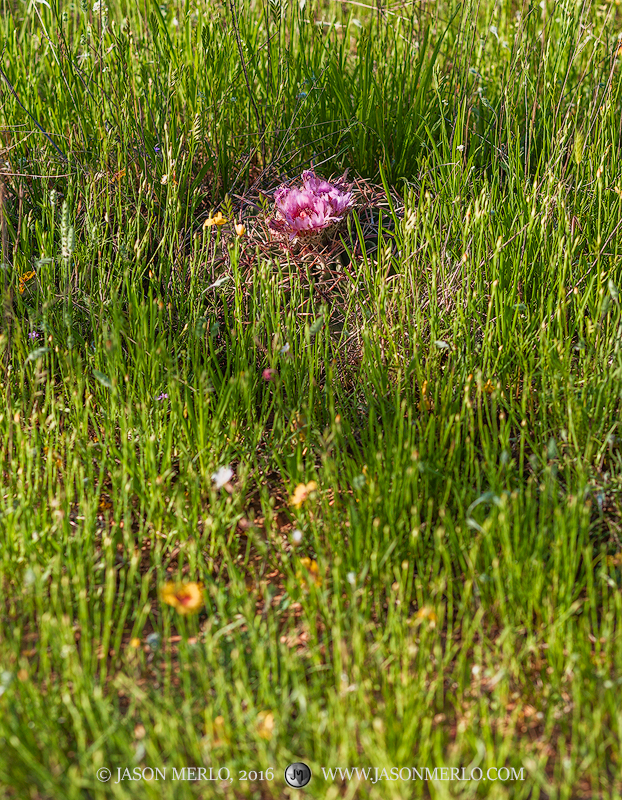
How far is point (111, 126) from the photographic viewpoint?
2766 millimetres

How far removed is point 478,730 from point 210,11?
9.91ft

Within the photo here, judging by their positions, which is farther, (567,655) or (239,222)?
(239,222)

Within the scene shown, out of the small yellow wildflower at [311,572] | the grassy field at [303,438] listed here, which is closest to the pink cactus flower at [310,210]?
the grassy field at [303,438]

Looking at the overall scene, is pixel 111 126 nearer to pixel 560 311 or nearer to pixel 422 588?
pixel 560 311

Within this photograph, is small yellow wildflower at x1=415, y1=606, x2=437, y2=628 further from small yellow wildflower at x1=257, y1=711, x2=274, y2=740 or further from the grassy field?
small yellow wildflower at x1=257, y1=711, x2=274, y2=740

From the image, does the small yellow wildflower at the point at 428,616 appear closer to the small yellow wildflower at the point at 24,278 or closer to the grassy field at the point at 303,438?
the grassy field at the point at 303,438

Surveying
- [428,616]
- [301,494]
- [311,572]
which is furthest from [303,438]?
A: [428,616]

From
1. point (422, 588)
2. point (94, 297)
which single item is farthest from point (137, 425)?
point (422, 588)

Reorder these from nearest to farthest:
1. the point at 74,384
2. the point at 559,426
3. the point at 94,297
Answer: the point at 559,426 → the point at 74,384 → the point at 94,297

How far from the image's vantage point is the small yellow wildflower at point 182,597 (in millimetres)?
1418

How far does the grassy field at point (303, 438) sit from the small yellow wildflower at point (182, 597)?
0.01 m

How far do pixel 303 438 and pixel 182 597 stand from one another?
72 cm

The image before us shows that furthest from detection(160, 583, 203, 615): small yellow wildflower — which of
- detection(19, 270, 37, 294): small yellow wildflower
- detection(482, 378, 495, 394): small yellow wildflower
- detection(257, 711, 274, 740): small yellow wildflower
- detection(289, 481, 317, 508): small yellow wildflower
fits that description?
detection(19, 270, 37, 294): small yellow wildflower

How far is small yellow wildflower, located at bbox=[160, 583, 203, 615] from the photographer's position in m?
1.42
